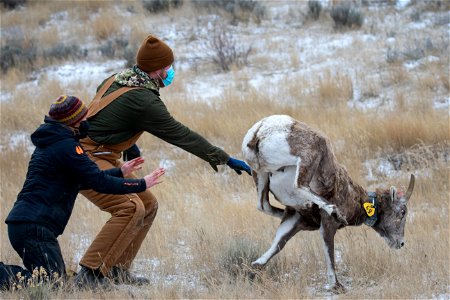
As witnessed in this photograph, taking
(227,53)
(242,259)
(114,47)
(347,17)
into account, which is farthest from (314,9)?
(242,259)

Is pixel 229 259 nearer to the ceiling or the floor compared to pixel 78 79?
nearer to the ceiling

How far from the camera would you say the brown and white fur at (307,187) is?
529 cm

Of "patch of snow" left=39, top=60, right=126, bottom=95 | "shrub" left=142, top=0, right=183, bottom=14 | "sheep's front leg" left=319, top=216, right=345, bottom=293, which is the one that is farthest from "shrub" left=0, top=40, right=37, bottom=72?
"sheep's front leg" left=319, top=216, right=345, bottom=293

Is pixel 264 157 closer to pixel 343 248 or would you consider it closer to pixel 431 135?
pixel 343 248

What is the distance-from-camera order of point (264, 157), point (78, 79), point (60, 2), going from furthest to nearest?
point (60, 2) < point (78, 79) < point (264, 157)

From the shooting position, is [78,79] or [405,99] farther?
[78,79]

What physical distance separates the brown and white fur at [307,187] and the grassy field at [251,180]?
456mm

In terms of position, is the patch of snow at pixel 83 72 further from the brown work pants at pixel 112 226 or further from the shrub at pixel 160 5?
the brown work pants at pixel 112 226

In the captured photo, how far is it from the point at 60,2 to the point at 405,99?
34.3 feet

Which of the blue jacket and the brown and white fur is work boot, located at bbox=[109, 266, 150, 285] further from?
the brown and white fur

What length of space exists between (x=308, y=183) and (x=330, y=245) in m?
0.64

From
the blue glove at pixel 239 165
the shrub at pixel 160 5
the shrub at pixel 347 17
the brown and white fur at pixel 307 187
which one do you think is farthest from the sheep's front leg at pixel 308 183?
the shrub at pixel 160 5

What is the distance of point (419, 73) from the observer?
1246 cm

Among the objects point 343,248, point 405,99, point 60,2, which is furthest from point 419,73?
point 60,2
